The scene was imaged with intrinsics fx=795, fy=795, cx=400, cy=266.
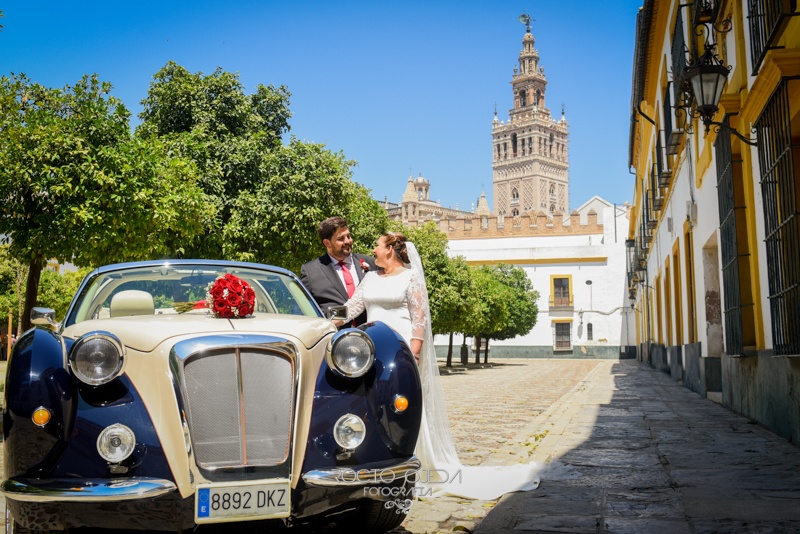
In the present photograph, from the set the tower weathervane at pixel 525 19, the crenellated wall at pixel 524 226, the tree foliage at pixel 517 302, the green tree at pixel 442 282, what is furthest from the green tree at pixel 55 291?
the tower weathervane at pixel 525 19

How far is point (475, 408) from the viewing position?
1206 centimetres

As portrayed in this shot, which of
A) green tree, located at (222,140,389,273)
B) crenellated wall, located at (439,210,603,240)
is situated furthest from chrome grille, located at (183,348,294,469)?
crenellated wall, located at (439,210,603,240)

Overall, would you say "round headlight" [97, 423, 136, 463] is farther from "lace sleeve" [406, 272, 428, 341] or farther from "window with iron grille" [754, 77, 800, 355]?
"window with iron grille" [754, 77, 800, 355]

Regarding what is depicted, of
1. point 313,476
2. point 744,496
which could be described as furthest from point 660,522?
point 313,476

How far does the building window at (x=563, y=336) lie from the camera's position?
5341 cm

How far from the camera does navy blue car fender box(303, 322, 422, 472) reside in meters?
3.55

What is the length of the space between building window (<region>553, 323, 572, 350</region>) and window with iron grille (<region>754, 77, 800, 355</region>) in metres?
46.9

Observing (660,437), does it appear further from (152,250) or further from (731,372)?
(152,250)

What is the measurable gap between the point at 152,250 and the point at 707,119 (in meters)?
9.58

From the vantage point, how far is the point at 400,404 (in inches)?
149

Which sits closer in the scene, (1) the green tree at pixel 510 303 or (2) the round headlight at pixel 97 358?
(2) the round headlight at pixel 97 358

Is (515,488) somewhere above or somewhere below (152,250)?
below

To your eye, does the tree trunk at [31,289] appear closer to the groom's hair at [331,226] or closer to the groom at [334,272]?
the groom at [334,272]

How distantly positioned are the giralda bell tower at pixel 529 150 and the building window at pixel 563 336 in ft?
277
